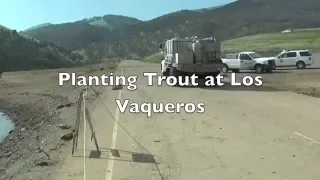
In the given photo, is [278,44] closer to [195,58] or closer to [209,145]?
[195,58]

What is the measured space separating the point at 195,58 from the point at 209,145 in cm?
2035

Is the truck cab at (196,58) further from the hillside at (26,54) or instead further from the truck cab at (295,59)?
the hillside at (26,54)

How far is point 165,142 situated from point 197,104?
9106 millimetres

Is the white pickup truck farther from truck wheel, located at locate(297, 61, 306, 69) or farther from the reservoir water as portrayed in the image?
the reservoir water

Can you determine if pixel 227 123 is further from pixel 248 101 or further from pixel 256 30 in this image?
pixel 256 30

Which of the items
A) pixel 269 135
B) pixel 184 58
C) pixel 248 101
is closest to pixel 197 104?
pixel 248 101

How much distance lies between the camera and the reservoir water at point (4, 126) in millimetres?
21494

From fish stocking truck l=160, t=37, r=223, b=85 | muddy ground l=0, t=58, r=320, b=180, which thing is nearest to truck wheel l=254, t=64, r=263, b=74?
fish stocking truck l=160, t=37, r=223, b=85

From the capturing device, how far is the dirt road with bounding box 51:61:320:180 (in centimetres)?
961

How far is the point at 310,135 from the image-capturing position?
13.1m


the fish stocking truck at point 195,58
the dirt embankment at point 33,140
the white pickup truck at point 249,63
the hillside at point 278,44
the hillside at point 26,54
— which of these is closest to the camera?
the dirt embankment at point 33,140

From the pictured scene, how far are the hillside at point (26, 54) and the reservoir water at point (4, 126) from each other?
303ft

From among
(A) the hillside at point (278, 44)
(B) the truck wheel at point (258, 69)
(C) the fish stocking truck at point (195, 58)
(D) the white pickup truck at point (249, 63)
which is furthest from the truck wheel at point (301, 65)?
(A) the hillside at point (278, 44)

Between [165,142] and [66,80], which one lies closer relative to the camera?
[165,142]
